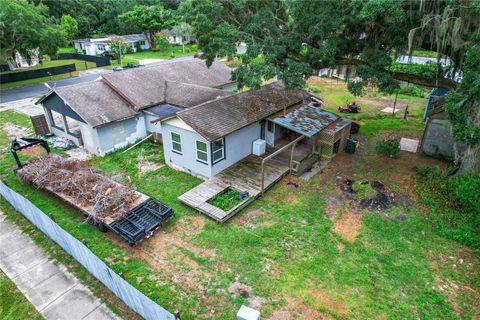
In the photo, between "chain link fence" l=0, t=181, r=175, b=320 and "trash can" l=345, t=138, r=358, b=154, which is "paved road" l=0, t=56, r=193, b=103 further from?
"trash can" l=345, t=138, r=358, b=154

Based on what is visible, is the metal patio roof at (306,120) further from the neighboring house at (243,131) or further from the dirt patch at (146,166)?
the dirt patch at (146,166)

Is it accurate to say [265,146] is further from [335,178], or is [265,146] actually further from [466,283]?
[466,283]

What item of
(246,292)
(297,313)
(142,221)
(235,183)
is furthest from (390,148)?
(142,221)

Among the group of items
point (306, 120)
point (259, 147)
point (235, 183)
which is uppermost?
point (306, 120)

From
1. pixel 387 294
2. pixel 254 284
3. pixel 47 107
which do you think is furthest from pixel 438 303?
pixel 47 107

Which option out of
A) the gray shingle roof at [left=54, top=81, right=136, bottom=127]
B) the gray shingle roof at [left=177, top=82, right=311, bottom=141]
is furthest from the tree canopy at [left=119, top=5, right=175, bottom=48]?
the gray shingle roof at [left=177, top=82, right=311, bottom=141]

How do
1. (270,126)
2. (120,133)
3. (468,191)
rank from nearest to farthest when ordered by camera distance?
(468,191) → (270,126) → (120,133)

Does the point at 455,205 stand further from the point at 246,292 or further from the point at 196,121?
the point at 196,121

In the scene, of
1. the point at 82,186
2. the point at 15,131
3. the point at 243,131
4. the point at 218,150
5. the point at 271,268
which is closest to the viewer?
the point at 271,268
